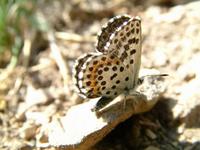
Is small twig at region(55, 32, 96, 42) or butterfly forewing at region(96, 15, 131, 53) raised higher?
butterfly forewing at region(96, 15, 131, 53)

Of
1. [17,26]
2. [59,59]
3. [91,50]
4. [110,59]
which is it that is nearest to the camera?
[110,59]

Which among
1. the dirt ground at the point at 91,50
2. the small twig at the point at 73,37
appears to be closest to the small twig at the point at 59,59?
the dirt ground at the point at 91,50

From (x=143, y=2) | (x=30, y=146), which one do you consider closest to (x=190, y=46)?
(x=143, y=2)

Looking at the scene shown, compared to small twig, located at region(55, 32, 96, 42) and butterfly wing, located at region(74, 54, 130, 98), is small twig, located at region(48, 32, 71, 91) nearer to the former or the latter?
small twig, located at region(55, 32, 96, 42)

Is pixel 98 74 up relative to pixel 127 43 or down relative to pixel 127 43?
down

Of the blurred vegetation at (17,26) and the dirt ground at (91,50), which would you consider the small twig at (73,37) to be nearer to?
the dirt ground at (91,50)

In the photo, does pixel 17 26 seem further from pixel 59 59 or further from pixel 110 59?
pixel 110 59

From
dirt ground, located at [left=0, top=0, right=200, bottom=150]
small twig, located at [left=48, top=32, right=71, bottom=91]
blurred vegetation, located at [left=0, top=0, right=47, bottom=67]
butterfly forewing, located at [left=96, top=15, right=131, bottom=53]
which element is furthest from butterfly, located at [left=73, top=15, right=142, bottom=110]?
blurred vegetation, located at [left=0, top=0, right=47, bottom=67]

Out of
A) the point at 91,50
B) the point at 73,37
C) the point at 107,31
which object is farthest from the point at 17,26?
the point at 107,31
